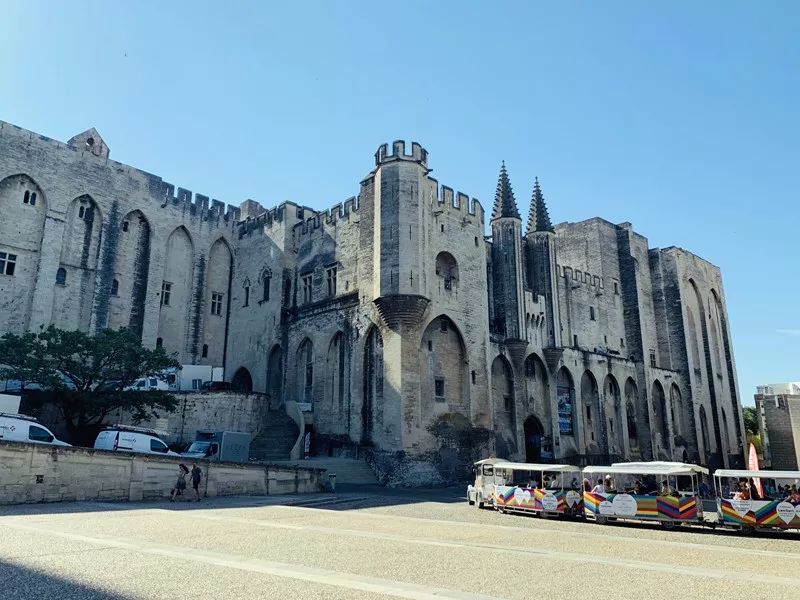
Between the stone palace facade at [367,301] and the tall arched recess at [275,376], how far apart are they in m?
0.12

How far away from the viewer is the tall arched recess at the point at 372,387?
28953 mm

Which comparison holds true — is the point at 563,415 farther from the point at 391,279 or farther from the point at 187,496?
the point at 187,496

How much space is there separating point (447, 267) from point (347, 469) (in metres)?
→ 12.2

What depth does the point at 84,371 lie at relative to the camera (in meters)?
24.9

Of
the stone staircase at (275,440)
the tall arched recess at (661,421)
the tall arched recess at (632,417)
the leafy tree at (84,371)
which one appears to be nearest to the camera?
the leafy tree at (84,371)

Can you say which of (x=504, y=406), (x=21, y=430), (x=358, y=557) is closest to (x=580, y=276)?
(x=504, y=406)

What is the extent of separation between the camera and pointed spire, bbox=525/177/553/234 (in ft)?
133

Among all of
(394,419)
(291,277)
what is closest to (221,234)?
(291,277)

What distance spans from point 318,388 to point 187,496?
13875 mm

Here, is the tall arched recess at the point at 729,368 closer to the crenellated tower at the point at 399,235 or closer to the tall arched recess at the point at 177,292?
the crenellated tower at the point at 399,235

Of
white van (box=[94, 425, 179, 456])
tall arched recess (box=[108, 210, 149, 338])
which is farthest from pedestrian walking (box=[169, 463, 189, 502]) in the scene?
tall arched recess (box=[108, 210, 149, 338])

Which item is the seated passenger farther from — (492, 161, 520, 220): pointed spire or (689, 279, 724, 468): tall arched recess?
(689, 279, 724, 468): tall arched recess

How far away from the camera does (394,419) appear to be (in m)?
27.9

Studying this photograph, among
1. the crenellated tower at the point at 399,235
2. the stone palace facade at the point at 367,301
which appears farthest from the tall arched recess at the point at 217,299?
the crenellated tower at the point at 399,235
